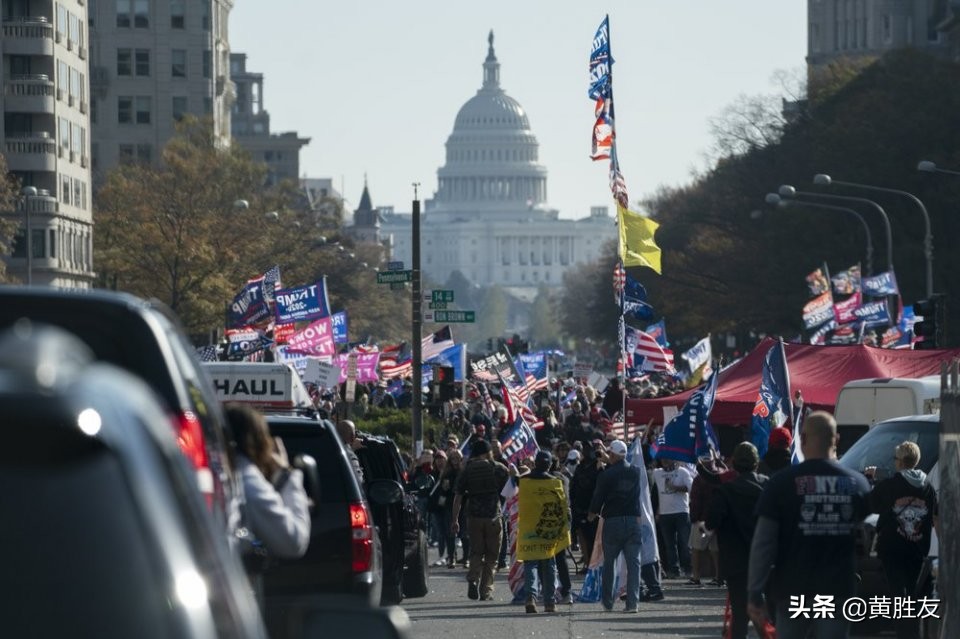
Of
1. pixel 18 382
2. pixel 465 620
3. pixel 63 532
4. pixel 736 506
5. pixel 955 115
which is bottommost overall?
pixel 465 620

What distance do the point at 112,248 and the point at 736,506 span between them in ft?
189

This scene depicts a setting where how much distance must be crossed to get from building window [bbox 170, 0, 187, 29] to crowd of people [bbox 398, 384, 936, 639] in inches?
3252

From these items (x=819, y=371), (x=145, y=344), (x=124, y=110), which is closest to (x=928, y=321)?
(x=819, y=371)

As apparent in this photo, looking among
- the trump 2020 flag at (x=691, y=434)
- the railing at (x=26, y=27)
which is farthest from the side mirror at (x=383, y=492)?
the railing at (x=26, y=27)

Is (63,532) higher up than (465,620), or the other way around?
(63,532)

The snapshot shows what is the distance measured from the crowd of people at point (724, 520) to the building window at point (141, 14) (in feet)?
271

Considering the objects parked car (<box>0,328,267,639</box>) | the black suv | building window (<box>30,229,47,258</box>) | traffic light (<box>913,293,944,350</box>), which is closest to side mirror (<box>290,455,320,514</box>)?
parked car (<box>0,328,267,639</box>)

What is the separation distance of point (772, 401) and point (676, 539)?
2.33 m

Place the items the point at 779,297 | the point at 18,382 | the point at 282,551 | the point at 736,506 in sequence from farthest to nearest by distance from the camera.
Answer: the point at 779,297
the point at 736,506
the point at 282,551
the point at 18,382

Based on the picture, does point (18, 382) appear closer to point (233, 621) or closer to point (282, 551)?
point (233, 621)

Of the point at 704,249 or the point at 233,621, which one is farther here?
the point at 704,249

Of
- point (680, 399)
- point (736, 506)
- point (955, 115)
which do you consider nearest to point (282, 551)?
point (736, 506)

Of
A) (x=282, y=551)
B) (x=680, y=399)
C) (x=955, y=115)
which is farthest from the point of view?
(x=955, y=115)

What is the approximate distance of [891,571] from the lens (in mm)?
13211
